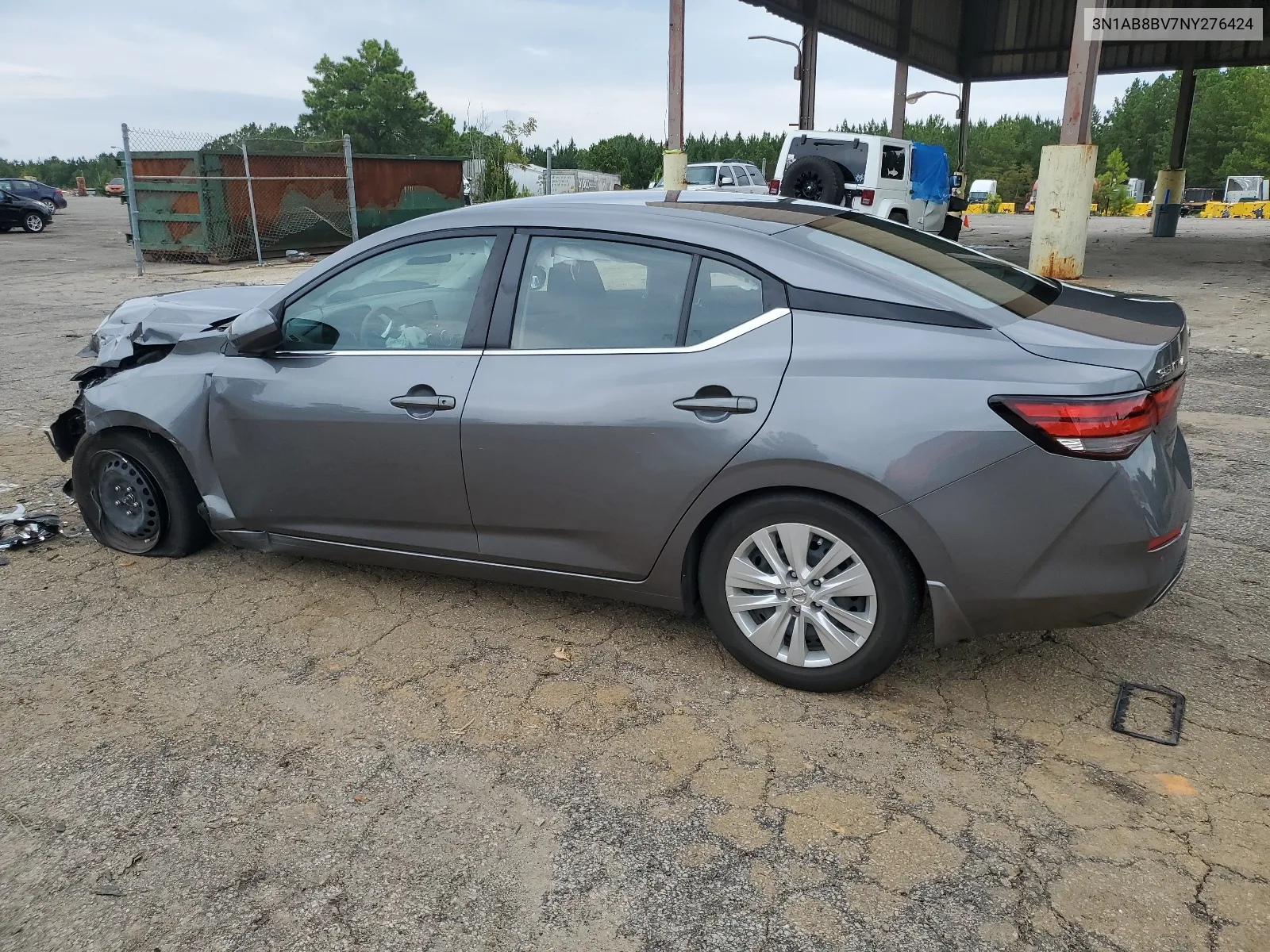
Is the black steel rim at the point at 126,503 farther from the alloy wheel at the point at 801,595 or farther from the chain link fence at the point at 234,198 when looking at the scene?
the chain link fence at the point at 234,198

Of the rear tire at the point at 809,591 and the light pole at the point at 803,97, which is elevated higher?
the light pole at the point at 803,97

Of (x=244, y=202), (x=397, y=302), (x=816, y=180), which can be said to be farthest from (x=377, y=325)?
(x=244, y=202)

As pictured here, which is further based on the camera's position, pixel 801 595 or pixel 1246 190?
pixel 1246 190

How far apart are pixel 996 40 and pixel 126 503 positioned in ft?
101

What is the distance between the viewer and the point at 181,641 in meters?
3.67

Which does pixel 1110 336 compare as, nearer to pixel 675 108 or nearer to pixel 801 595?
pixel 801 595

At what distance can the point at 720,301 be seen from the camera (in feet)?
10.3

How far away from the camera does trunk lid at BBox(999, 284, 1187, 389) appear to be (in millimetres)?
2748

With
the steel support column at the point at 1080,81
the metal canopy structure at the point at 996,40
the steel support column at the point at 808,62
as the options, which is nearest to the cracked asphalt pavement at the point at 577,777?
the steel support column at the point at 1080,81

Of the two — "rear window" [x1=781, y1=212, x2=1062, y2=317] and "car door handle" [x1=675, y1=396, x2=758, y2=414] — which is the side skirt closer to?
"car door handle" [x1=675, y1=396, x2=758, y2=414]

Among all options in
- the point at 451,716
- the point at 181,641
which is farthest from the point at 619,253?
the point at 181,641

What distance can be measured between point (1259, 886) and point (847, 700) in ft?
3.93

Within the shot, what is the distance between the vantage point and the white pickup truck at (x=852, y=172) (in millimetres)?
16141

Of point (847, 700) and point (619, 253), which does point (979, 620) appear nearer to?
point (847, 700)
